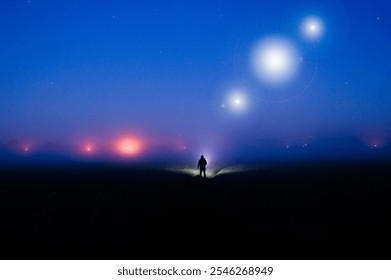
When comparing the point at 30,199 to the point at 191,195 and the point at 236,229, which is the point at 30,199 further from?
the point at 236,229

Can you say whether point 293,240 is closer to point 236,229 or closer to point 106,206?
point 236,229

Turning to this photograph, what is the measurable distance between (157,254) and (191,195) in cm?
773

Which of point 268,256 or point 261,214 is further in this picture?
point 261,214

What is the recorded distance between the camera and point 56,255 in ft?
23.1

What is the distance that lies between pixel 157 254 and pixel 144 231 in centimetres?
194

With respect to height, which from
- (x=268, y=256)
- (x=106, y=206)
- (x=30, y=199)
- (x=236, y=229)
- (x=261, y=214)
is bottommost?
(x=268, y=256)

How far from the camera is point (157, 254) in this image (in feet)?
22.2

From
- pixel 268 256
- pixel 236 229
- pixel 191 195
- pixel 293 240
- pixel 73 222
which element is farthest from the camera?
pixel 191 195

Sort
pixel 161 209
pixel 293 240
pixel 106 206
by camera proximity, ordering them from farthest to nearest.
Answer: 1. pixel 106 206
2. pixel 161 209
3. pixel 293 240

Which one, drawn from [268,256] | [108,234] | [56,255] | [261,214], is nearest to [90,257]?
[56,255]

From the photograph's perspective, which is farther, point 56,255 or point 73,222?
point 73,222

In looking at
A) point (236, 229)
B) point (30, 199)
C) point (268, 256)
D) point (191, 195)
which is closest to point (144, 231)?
point (236, 229)

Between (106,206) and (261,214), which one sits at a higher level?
(106,206)

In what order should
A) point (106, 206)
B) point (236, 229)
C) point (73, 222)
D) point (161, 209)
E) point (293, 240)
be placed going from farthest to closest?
1. point (106, 206)
2. point (161, 209)
3. point (73, 222)
4. point (236, 229)
5. point (293, 240)
